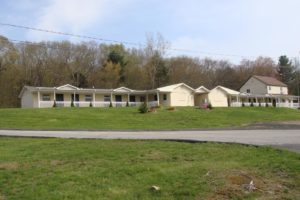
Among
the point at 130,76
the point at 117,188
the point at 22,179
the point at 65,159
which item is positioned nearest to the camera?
the point at 117,188

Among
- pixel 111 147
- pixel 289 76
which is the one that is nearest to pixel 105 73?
pixel 289 76

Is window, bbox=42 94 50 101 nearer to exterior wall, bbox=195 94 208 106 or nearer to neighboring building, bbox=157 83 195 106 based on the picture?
neighboring building, bbox=157 83 195 106

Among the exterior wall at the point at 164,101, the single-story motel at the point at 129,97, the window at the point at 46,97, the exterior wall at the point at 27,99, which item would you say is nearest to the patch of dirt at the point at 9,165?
the single-story motel at the point at 129,97

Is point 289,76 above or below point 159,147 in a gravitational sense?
above

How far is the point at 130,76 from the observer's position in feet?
287

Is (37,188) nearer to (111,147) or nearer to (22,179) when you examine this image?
(22,179)

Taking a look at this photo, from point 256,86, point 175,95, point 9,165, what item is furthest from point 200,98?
point 9,165

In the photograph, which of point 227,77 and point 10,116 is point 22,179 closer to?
point 10,116

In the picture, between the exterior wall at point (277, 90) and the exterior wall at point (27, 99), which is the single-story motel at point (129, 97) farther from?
the exterior wall at point (277, 90)

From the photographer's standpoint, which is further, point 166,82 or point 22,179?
point 166,82

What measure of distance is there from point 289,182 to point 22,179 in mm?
5684

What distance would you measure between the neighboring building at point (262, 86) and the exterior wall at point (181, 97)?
2688cm

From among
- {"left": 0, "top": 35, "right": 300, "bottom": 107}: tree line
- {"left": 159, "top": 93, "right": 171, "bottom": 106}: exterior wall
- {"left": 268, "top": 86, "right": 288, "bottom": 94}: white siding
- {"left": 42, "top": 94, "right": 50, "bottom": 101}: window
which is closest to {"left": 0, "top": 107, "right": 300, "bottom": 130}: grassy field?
{"left": 42, "top": 94, "right": 50, "bottom": 101}: window

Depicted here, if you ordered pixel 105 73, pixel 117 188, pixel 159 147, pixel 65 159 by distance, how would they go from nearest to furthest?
1. pixel 117 188
2. pixel 65 159
3. pixel 159 147
4. pixel 105 73
